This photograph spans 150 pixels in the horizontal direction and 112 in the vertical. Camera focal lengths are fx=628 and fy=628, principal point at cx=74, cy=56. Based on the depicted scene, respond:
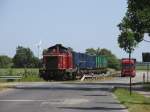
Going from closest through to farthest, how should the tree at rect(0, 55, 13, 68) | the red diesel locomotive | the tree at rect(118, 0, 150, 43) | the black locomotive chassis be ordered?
the tree at rect(118, 0, 150, 43) → the red diesel locomotive → the black locomotive chassis → the tree at rect(0, 55, 13, 68)

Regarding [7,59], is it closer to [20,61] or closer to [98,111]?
[20,61]

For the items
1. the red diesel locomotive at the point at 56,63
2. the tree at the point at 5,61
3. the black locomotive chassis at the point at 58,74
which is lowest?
the black locomotive chassis at the point at 58,74

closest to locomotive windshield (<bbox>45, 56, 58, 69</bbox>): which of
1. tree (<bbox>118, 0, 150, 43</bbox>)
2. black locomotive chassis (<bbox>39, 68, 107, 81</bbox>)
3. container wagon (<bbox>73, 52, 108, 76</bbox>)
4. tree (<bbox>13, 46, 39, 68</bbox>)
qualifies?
black locomotive chassis (<bbox>39, 68, 107, 81</bbox>)

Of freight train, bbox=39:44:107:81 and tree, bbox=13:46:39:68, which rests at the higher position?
tree, bbox=13:46:39:68

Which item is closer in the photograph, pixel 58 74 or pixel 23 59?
pixel 58 74

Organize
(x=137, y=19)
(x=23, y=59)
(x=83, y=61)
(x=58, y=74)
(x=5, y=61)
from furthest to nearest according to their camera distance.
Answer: (x=5, y=61) → (x=23, y=59) → (x=83, y=61) → (x=58, y=74) → (x=137, y=19)

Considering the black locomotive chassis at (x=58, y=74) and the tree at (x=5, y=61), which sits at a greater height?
the tree at (x=5, y=61)

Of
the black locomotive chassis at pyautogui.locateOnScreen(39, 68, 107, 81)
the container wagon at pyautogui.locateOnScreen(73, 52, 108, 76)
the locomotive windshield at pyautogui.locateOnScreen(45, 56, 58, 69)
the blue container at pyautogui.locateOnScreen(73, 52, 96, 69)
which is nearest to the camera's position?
the locomotive windshield at pyautogui.locateOnScreen(45, 56, 58, 69)

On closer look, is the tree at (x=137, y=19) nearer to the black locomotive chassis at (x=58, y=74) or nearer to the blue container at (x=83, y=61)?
the black locomotive chassis at (x=58, y=74)

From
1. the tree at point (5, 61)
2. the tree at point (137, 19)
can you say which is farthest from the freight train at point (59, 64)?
the tree at point (5, 61)

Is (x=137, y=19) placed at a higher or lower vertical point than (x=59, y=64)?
higher

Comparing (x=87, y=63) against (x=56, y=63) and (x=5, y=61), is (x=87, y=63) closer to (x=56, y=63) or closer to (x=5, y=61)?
(x=56, y=63)

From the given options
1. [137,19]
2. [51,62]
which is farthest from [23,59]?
[137,19]

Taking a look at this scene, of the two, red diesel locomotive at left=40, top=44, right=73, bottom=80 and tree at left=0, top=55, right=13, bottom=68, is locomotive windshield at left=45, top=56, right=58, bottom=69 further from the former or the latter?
tree at left=0, top=55, right=13, bottom=68
